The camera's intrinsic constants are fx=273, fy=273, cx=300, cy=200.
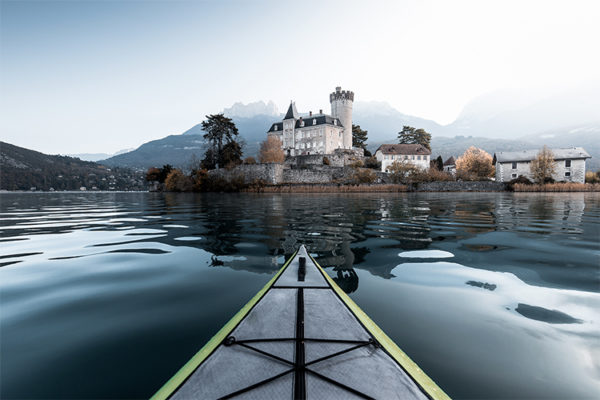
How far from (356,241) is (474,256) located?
7.97ft

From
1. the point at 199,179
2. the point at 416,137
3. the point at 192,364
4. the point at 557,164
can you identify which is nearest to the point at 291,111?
the point at 199,179

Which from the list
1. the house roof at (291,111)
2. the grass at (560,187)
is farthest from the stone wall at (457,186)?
the house roof at (291,111)

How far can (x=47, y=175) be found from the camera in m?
116

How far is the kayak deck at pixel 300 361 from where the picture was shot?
1.42 meters

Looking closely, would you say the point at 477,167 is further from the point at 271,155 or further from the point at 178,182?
the point at 178,182

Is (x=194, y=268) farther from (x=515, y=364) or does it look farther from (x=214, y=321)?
(x=515, y=364)

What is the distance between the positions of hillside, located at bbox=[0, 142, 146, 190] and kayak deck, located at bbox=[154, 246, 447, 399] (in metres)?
136

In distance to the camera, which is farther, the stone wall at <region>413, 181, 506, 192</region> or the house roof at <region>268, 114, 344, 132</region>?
the house roof at <region>268, 114, 344, 132</region>

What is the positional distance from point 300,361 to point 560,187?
50456 millimetres

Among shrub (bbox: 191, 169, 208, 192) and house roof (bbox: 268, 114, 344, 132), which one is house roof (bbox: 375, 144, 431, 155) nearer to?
house roof (bbox: 268, 114, 344, 132)

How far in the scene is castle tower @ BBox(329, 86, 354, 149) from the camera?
218ft

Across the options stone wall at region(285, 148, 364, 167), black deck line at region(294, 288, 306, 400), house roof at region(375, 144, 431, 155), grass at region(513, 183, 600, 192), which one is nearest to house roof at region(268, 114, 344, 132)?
stone wall at region(285, 148, 364, 167)

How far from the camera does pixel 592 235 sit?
717 centimetres

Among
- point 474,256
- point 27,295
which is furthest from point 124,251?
point 474,256
